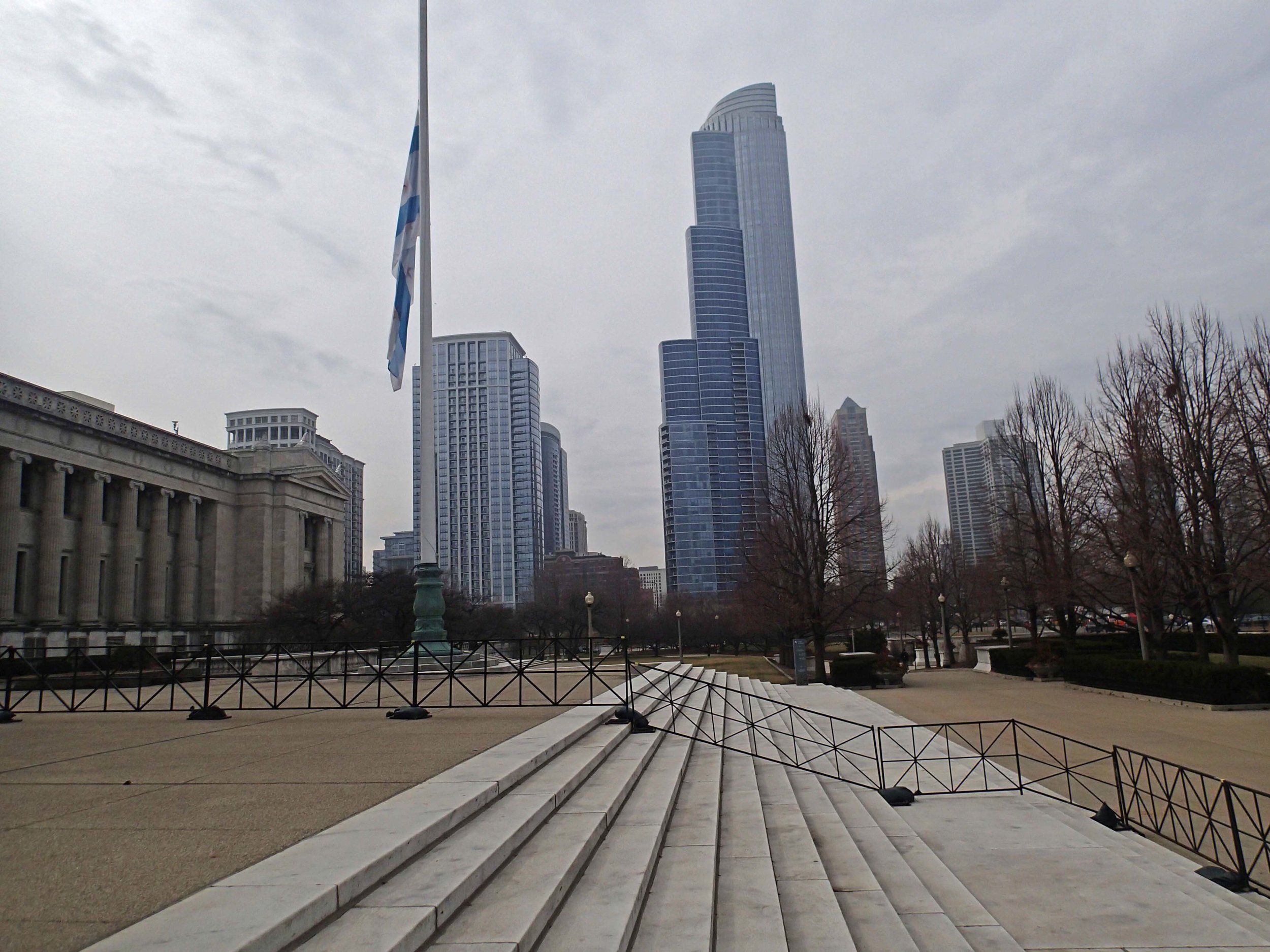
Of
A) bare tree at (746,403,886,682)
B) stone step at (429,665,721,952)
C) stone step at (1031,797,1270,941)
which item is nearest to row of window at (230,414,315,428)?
bare tree at (746,403,886,682)

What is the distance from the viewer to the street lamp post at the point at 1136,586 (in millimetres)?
25391

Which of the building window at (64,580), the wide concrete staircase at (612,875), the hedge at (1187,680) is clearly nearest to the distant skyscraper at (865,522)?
the hedge at (1187,680)

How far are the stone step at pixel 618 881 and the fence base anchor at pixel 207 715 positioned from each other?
849 cm

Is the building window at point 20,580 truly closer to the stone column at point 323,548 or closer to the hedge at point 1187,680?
the stone column at point 323,548

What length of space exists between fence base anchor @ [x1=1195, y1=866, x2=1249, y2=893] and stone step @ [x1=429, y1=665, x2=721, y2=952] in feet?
19.5

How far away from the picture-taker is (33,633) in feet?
143

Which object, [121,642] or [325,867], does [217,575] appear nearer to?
[121,642]

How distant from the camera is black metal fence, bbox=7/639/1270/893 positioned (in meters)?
10.1

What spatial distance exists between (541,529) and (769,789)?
424 ft

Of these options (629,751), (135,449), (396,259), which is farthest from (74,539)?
(629,751)

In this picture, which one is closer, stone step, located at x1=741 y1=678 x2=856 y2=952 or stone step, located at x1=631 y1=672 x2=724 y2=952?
stone step, located at x1=631 y1=672 x2=724 y2=952

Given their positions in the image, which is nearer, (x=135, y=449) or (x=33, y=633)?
(x=33, y=633)

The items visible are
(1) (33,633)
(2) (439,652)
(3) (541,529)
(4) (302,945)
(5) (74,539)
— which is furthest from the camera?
(3) (541,529)

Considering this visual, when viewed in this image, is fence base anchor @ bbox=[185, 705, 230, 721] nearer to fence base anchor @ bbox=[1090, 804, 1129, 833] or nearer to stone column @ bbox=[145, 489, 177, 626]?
fence base anchor @ bbox=[1090, 804, 1129, 833]
